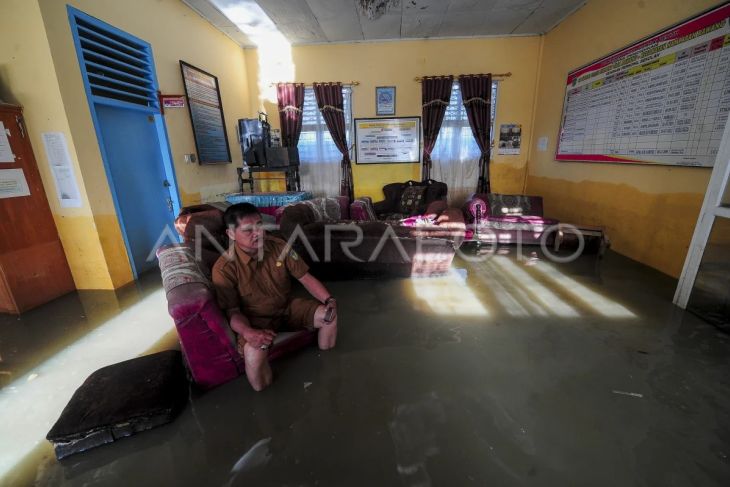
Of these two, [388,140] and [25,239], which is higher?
[388,140]

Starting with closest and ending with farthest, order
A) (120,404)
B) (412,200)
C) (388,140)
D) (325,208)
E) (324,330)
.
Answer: (120,404), (324,330), (325,208), (412,200), (388,140)

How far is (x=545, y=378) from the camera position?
1733 mm

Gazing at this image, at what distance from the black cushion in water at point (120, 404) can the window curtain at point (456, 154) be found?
488 centimetres

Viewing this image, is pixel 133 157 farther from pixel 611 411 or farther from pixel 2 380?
pixel 611 411

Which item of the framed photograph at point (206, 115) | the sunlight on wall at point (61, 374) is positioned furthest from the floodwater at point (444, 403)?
the framed photograph at point (206, 115)

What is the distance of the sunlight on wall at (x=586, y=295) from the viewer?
241 centimetres

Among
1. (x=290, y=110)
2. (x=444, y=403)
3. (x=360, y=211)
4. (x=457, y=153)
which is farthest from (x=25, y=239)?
(x=457, y=153)

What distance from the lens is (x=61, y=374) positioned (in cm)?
183

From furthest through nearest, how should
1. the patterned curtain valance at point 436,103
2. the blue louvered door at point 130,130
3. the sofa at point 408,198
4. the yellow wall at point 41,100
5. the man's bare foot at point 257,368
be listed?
1. the patterned curtain valance at point 436,103
2. the sofa at point 408,198
3. the blue louvered door at point 130,130
4. the yellow wall at point 41,100
5. the man's bare foot at point 257,368

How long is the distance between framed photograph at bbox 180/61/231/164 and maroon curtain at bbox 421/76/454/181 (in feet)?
10.4

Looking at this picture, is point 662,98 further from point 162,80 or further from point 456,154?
point 162,80

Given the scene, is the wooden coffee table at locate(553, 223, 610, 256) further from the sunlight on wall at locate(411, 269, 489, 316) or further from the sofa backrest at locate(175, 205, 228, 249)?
the sofa backrest at locate(175, 205, 228, 249)

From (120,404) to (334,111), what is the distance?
4781 millimetres

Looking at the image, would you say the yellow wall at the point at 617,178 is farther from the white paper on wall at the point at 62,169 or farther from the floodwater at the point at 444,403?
the white paper on wall at the point at 62,169
